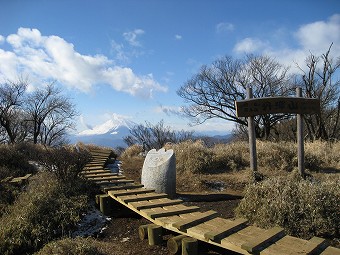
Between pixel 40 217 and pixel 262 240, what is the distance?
383 centimetres

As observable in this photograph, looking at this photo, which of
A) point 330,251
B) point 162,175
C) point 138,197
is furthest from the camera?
point 162,175

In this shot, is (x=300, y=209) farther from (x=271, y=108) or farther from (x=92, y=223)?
(x=271, y=108)

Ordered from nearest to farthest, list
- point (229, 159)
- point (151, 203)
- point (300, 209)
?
point (300, 209) → point (151, 203) → point (229, 159)

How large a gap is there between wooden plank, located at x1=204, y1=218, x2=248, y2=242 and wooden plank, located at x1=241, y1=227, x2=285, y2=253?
362 millimetres

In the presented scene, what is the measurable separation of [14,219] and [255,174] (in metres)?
5.94

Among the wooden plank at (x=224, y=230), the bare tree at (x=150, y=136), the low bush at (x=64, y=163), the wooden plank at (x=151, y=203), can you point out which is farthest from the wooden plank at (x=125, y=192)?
the bare tree at (x=150, y=136)

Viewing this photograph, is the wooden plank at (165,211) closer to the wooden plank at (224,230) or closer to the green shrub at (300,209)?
the wooden plank at (224,230)

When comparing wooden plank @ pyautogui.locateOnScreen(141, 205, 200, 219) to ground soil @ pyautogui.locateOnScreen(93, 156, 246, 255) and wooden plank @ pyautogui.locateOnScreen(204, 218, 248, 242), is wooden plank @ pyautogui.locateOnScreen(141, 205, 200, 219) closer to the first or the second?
ground soil @ pyautogui.locateOnScreen(93, 156, 246, 255)

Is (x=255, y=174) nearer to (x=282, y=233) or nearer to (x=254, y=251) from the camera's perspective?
(x=282, y=233)

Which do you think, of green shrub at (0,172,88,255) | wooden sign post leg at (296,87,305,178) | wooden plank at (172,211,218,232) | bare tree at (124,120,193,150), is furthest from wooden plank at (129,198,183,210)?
bare tree at (124,120,193,150)

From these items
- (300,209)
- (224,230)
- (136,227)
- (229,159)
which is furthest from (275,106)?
(224,230)

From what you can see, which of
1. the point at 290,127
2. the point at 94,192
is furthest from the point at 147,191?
the point at 290,127

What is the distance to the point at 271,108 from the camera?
9.11 metres

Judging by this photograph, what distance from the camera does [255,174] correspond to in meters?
8.87
